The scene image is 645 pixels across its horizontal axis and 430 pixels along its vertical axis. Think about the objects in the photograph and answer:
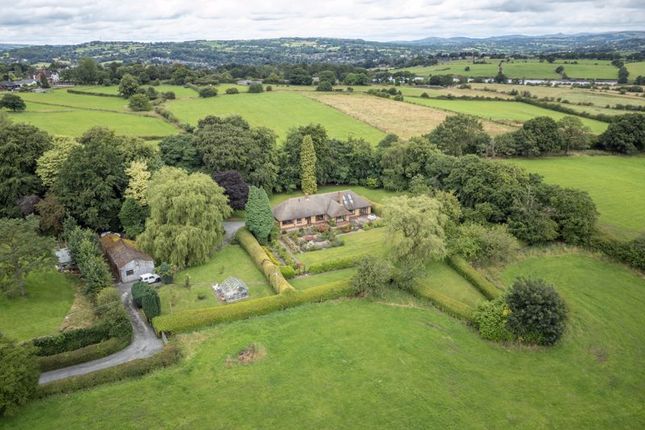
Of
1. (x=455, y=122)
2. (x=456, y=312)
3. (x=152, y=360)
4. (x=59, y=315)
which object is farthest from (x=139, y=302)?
(x=455, y=122)

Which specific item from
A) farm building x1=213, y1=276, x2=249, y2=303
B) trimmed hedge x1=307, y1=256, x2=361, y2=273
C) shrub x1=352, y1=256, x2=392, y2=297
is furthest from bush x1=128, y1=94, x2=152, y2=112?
shrub x1=352, y1=256, x2=392, y2=297

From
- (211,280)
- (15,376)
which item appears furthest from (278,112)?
(15,376)

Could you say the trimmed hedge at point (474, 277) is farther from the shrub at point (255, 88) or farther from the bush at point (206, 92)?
the shrub at point (255, 88)

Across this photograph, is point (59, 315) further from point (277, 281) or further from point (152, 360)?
point (277, 281)

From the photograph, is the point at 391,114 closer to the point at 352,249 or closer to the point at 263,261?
the point at 352,249

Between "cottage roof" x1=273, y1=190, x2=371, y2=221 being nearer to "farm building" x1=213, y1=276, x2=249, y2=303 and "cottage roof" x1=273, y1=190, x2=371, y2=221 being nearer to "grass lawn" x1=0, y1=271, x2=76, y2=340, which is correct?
"farm building" x1=213, y1=276, x2=249, y2=303

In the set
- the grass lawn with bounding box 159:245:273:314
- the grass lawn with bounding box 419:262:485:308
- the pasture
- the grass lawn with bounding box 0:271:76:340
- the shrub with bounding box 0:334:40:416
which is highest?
the pasture

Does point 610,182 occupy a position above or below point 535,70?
below
